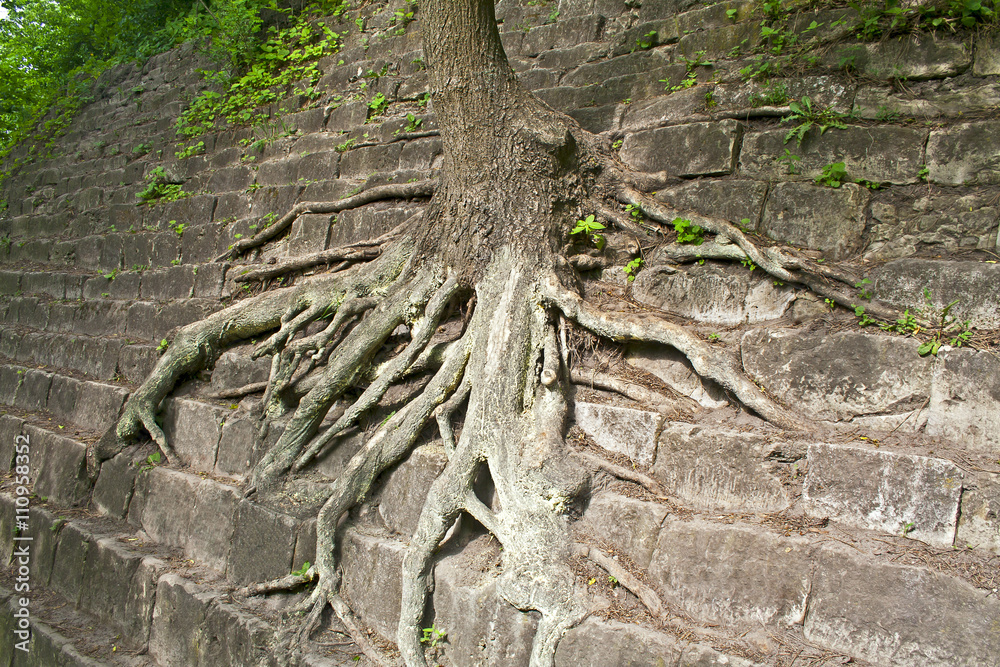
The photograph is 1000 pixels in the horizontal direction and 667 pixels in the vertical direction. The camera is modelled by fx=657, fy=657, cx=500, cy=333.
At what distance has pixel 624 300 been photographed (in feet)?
11.5

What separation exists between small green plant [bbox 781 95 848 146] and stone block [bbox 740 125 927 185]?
27 mm

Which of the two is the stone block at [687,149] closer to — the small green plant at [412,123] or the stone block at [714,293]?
the stone block at [714,293]

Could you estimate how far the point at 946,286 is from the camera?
2.63 meters

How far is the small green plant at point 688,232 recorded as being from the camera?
3.38 m

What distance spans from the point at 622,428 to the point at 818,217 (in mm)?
1365

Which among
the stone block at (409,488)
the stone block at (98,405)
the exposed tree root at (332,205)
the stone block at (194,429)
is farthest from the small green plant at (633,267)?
the stone block at (98,405)

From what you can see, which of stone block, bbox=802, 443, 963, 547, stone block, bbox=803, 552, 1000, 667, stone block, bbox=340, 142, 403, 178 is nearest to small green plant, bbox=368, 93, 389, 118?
stone block, bbox=340, 142, 403, 178

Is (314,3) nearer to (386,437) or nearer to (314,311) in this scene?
(314,311)

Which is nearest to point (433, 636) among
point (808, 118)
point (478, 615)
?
point (478, 615)

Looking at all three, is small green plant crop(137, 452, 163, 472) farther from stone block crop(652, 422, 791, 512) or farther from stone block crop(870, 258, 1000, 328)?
stone block crop(870, 258, 1000, 328)

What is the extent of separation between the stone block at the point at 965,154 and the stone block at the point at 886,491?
4.42ft

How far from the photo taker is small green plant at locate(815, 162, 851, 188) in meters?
3.10

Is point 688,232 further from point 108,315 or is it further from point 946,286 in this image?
point 108,315

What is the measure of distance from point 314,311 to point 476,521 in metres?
1.90
